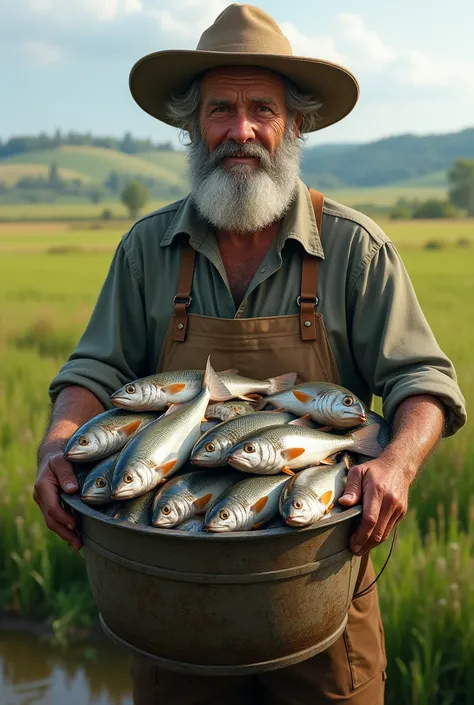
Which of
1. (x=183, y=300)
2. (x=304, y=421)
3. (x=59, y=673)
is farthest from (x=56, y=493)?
(x=59, y=673)

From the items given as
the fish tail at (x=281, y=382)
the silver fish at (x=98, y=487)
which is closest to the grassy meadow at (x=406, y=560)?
the fish tail at (x=281, y=382)

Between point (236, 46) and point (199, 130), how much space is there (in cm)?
37

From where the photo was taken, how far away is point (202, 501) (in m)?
1.98

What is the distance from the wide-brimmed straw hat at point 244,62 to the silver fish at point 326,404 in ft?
3.92

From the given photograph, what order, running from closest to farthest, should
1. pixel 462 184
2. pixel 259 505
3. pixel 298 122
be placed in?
pixel 259 505 → pixel 298 122 → pixel 462 184

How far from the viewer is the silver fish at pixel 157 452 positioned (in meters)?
1.97

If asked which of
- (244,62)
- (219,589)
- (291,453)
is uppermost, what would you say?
(244,62)

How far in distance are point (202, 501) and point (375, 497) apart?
47cm

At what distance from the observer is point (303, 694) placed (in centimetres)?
263

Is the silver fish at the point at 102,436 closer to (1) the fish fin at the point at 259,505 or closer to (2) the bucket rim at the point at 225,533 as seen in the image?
(2) the bucket rim at the point at 225,533

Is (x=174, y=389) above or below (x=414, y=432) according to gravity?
above

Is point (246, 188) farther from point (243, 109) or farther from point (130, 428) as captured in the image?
point (130, 428)

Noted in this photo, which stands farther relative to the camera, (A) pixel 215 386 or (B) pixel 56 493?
(A) pixel 215 386

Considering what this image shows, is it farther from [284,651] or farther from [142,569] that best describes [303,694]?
[142,569]
